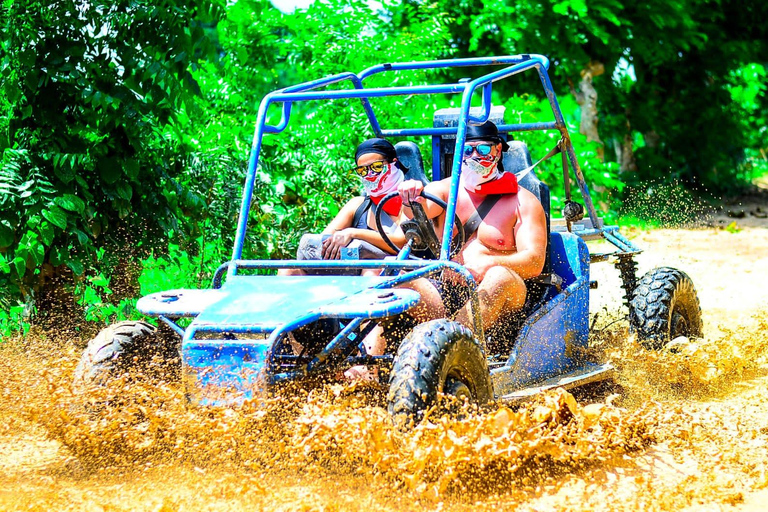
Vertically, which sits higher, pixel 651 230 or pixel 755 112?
pixel 755 112

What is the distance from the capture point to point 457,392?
378cm

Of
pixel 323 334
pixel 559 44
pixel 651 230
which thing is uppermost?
pixel 559 44

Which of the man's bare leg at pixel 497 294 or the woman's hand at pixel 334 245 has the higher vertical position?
the woman's hand at pixel 334 245

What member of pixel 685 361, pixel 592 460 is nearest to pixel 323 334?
pixel 592 460

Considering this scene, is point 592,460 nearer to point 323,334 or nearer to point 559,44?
point 323,334

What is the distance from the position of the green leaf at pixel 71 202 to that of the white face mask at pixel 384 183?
5.20 feet

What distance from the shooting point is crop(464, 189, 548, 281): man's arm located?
4742mm

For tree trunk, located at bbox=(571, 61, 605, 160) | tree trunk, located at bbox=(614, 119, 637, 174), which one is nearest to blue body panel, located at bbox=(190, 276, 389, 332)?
tree trunk, located at bbox=(571, 61, 605, 160)

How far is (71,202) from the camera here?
17.9ft

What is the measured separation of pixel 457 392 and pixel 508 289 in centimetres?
93

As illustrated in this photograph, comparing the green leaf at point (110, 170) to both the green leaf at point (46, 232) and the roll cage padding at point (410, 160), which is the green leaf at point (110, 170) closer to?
the green leaf at point (46, 232)

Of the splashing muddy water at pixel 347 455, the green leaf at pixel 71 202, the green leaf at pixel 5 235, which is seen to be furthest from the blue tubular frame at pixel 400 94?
the green leaf at pixel 5 235

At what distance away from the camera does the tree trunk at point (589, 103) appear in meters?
13.9

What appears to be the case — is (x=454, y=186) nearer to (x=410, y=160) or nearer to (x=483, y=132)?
(x=483, y=132)
